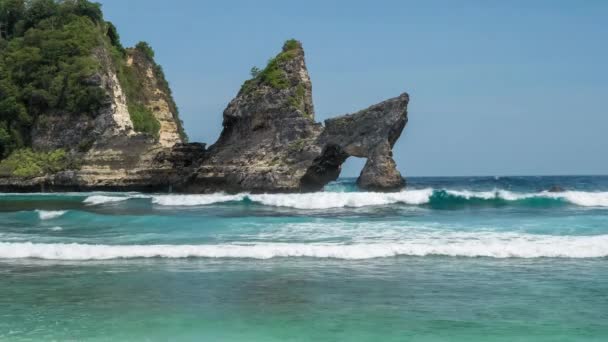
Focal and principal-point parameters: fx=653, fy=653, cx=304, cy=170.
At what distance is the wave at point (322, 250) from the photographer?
489 inches

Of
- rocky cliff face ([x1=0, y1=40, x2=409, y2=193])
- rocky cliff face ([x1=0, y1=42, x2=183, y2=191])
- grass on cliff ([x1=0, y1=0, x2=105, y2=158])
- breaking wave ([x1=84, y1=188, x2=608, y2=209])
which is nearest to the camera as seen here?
breaking wave ([x1=84, y1=188, x2=608, y2=209])

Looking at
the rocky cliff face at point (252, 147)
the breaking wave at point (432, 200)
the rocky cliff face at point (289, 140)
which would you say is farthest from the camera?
the rocky cliff face at point (252, 147)

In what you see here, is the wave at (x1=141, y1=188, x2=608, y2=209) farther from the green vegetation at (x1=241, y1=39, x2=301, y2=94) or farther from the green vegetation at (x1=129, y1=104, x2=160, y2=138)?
the green vegetation at (x1=129, y1=104, x2=160, y2=138)

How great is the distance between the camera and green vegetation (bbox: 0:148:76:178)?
4453 cm

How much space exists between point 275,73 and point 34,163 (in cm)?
1833

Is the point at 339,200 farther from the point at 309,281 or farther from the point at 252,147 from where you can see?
the point at 309,281

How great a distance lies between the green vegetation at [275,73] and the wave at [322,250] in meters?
28.7

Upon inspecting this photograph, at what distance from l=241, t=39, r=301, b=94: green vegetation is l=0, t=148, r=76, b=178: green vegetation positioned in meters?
13.5

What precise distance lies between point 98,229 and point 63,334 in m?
11.7

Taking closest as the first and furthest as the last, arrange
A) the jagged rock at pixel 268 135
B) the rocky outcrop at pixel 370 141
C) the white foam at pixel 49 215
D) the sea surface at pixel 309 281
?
the sea surface at pixel 309 281
the white foam at pixel 49 215
the rocky outcrop at pixel 370 141
the jagged rock at pixel 268 135

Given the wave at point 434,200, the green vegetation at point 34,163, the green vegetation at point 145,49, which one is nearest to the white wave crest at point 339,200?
the wave at point 434,200

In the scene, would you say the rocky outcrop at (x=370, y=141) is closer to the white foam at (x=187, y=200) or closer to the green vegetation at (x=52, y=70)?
the white foam at (x=187, y=200)

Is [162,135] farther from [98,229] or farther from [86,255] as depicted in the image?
[86,255]

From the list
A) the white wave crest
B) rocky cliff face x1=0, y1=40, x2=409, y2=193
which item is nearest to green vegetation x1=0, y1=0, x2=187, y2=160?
rocky cliff face x1=0, y1=40, x2=409, y2=193
